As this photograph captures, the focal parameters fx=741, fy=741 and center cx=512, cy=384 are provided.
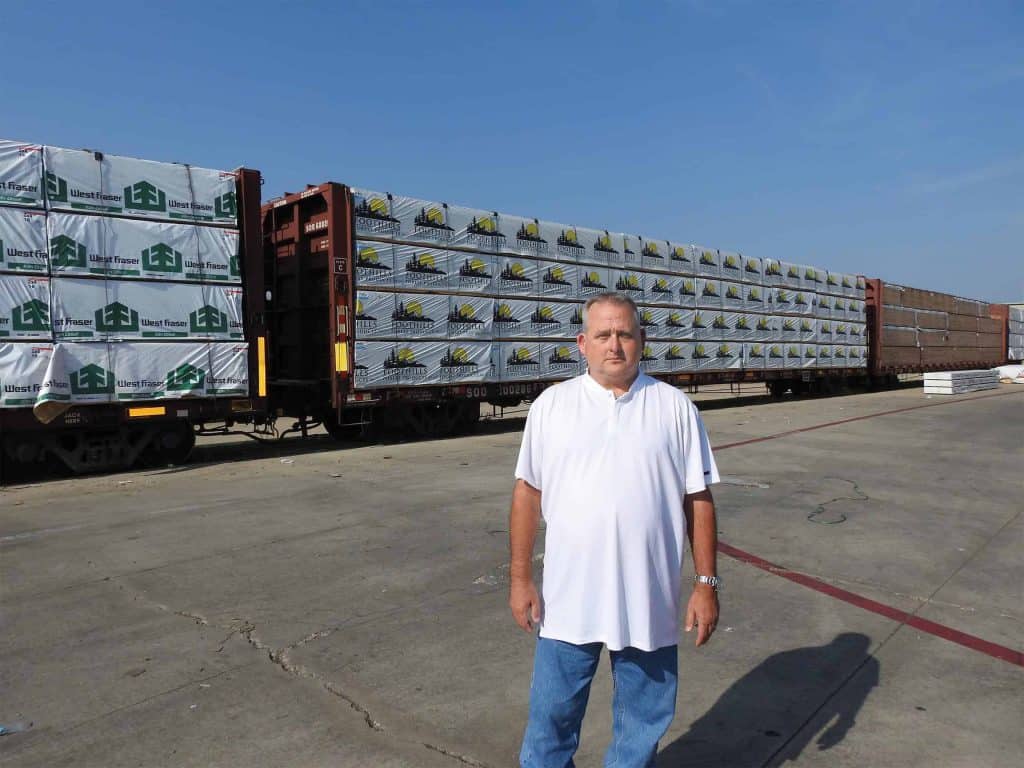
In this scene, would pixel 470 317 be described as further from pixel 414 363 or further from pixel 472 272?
pixel 414 363

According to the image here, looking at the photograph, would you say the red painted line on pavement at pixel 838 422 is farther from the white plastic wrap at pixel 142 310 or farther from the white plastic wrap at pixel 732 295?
the white plastic wrap at pixel 142 310

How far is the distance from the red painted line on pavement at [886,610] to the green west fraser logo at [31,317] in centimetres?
900

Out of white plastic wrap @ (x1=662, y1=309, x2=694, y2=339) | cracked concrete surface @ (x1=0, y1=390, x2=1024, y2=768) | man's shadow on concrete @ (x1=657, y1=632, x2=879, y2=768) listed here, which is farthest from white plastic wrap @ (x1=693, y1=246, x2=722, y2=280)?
man's shadow on concrete @ (x1=657, y1=632, x2=879, y2=768)

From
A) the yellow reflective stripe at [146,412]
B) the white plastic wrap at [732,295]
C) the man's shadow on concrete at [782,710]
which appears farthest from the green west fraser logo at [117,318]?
the white plastic wrap at [732,295]

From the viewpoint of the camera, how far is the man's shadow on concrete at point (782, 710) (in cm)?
294

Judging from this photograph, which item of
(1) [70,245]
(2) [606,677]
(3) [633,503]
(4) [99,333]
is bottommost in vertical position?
(2) [606,677]

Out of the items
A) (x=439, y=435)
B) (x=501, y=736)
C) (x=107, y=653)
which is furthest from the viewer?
(x=439, y=435)

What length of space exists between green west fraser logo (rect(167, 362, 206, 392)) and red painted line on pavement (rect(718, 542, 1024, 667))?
8.28 m

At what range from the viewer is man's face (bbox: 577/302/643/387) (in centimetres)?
235

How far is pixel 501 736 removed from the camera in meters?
3.09

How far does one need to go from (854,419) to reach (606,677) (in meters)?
15.4

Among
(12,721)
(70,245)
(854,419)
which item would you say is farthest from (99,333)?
(854,419)

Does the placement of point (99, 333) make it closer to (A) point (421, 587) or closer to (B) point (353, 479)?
(B) point (353, 479)

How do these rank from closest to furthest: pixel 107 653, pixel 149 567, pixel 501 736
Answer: pixel 501 736, pixel 107 653, pixel 149 567
